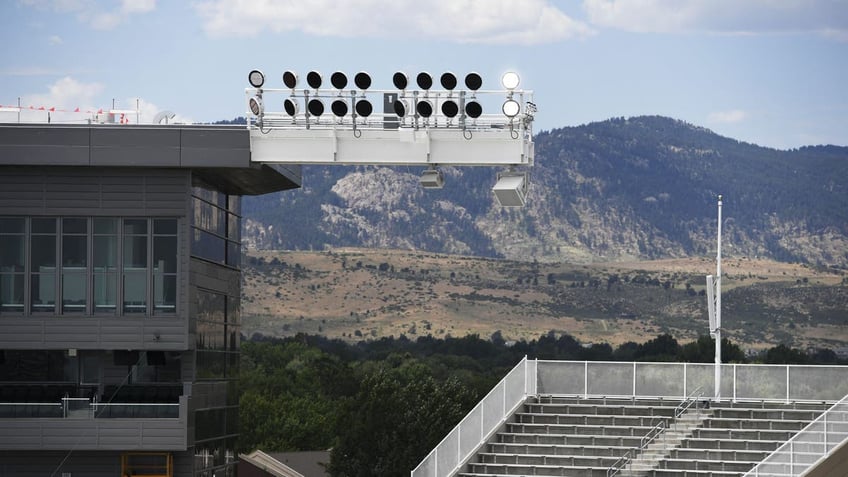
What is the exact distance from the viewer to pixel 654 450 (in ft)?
118

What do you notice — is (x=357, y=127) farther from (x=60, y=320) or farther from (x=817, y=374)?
(x=817, y=374)

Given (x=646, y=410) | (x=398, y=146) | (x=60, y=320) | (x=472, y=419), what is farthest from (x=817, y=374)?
(x=60, y=320)

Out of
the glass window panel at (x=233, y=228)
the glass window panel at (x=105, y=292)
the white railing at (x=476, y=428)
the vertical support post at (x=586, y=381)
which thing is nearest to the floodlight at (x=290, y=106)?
the glass window panel at (x=233, y=228)

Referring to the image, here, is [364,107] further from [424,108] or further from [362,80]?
[424,108]

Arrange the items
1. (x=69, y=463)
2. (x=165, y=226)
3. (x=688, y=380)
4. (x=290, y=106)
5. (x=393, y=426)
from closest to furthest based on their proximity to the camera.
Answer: (x=69, y=463), (x=165, y=226), (x=290, y=106), (x=688, y=380), (x=393, y=426)

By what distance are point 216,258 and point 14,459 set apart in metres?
7.46

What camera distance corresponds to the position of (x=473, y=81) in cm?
3722

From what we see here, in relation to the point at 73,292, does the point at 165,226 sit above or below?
above

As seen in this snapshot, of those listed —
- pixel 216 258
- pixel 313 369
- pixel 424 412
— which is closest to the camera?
pixel 216 258

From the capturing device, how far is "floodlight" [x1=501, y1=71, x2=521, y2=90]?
37.6 metres

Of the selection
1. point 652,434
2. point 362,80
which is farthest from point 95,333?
point 652,434

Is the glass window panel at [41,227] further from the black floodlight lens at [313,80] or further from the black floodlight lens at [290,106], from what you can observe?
the black floodlight lens at [313,80]

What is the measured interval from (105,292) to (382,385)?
66404mm

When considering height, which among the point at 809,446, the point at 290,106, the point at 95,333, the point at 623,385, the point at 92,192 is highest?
the point at 290,106
